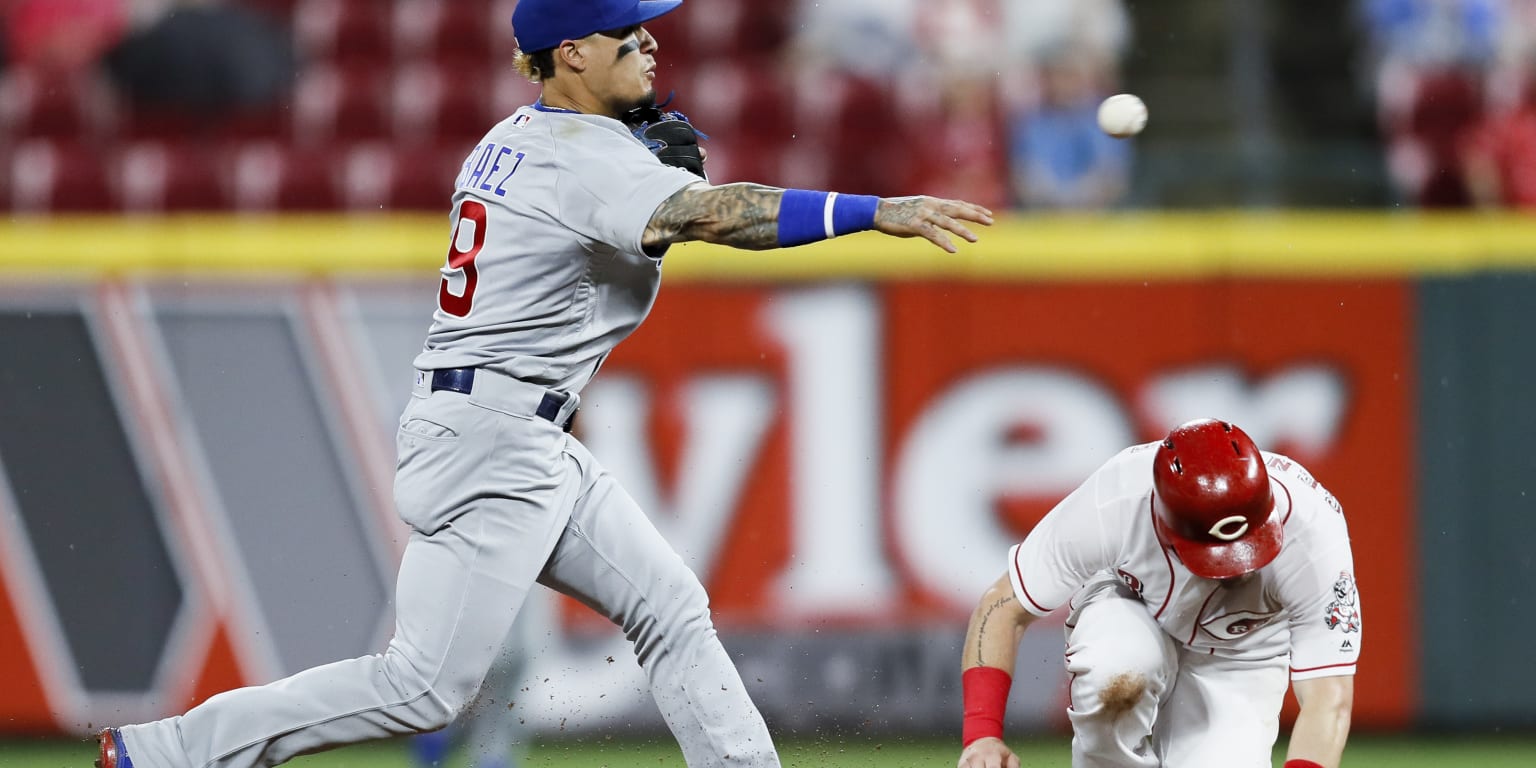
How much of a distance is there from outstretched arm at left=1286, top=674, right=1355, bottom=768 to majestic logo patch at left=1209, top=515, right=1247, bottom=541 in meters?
0.36

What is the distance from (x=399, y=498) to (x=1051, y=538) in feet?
4.57

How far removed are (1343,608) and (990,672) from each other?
75 cm

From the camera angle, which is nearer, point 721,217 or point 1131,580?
point 721,217

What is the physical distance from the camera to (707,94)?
27.3ft

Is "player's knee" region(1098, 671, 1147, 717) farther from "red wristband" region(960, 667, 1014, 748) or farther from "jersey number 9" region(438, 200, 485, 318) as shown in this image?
"jersey number 9" region(438, 200, 485, 318)


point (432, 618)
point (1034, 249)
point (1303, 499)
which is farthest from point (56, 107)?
point (1303, 499)

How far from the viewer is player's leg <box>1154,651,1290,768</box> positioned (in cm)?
417

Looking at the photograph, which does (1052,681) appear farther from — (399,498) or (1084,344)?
(399,498)

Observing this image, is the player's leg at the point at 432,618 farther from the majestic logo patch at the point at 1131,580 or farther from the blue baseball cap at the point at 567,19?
the majestic logo patch at the point at 1131,580

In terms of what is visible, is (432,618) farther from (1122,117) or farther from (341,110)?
(341,110)

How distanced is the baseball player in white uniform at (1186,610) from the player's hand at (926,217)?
69 cm

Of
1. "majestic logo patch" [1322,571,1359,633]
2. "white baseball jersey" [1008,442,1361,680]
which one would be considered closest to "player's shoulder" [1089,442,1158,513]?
"white baseball jersey" [1008,442,1361,680]

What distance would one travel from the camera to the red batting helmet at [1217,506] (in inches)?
145

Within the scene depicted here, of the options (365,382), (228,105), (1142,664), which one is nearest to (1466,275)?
(1142,664)
